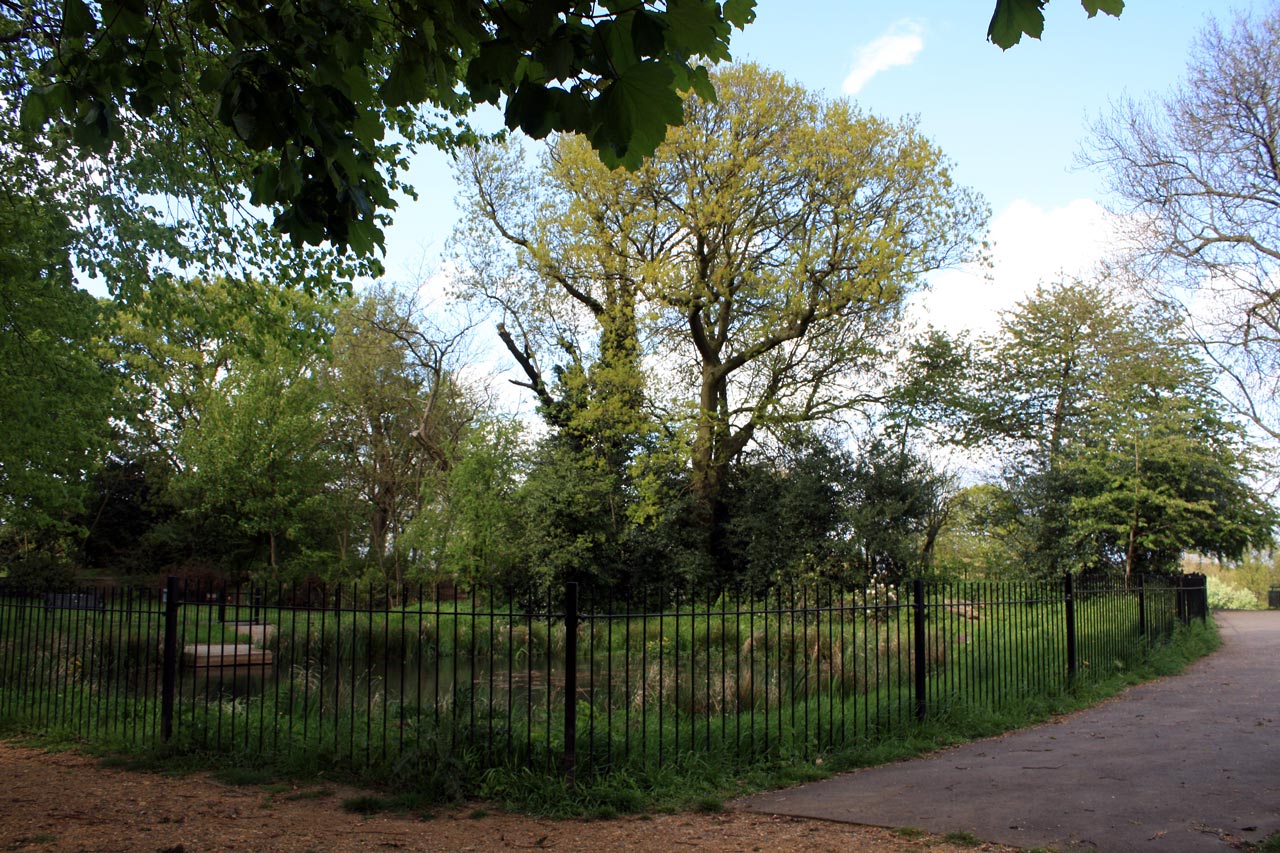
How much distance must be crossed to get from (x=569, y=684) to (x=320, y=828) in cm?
187

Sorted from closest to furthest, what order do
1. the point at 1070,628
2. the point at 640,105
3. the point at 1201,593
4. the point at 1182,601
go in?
the point at 640,105, the point at 1070,628, the point at 1182,601, the point at 1201,593

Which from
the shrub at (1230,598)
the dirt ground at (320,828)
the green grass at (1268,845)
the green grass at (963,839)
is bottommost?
the shrub at (1230,598)

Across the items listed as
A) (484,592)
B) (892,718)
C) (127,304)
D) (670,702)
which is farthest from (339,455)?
(892,718)

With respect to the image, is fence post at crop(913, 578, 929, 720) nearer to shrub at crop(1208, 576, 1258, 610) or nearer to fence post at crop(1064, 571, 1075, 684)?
fence post at crop(1064, 571, 1075, 684)

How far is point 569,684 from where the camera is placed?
664 centimetres

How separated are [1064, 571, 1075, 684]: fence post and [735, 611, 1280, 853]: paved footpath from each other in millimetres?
1177

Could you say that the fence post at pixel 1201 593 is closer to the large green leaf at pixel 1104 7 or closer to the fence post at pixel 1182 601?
the fence post at pixel 1182 601

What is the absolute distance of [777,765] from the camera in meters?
7.37

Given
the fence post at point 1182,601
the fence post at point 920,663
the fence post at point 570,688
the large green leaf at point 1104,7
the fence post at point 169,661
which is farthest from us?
the fence post at point 1182,601

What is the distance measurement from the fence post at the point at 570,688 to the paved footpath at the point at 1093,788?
1.25 metres

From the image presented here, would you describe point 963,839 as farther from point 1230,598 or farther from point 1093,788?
point 1230,598

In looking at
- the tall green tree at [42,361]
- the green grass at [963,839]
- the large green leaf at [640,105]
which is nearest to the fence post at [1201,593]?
the green grass at [963,839]

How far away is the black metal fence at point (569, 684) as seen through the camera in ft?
22.9

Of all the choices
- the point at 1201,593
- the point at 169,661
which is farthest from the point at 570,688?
the point at 1201,593
